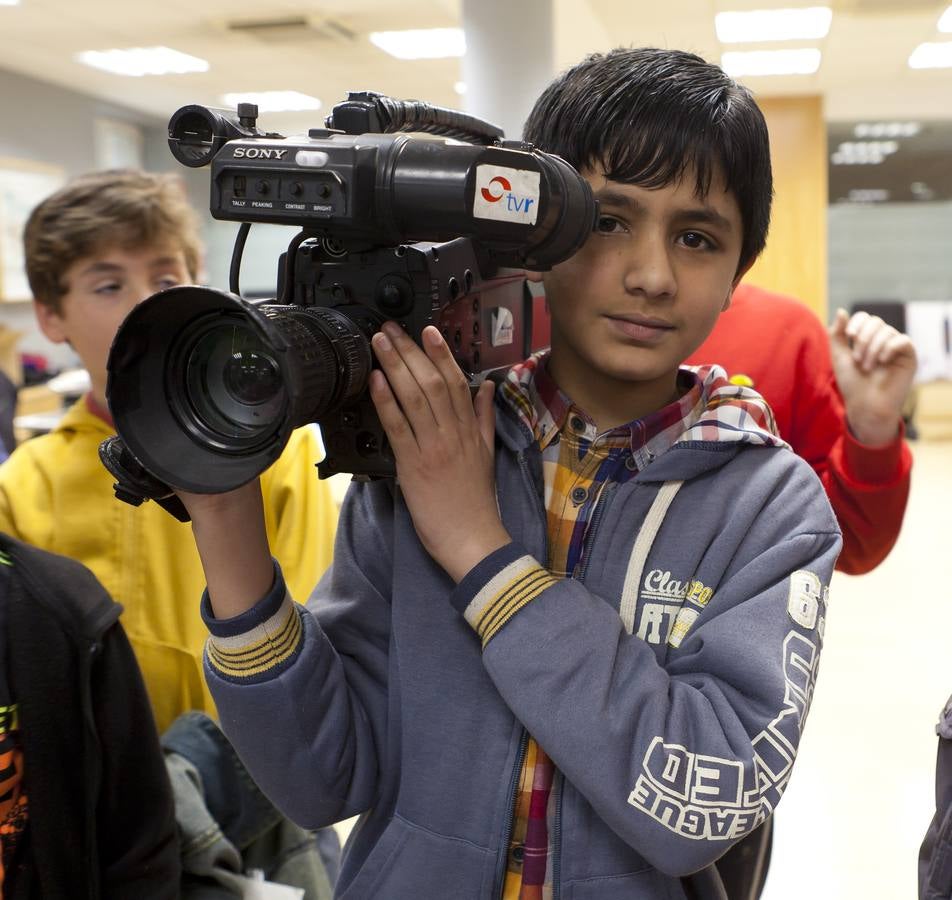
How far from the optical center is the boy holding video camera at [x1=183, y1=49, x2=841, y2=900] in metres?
0.73

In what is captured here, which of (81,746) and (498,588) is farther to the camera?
(81,746)

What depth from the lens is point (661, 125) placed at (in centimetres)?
82

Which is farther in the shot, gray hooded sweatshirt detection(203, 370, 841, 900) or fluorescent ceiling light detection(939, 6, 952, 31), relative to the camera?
fluorescent ceiling light detection(939, 6, 952, 31)

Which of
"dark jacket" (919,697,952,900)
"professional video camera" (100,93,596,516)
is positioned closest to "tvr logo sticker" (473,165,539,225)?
"professional video camera" (100,93,596,516)

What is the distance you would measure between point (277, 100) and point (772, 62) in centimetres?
391

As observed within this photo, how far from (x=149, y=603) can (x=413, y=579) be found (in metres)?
0.68

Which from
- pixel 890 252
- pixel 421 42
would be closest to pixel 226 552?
pixel 421 42

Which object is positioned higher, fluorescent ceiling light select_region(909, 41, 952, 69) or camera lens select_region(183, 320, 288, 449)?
fluorescent ceiling light select_region(909, 41, 952, 69)

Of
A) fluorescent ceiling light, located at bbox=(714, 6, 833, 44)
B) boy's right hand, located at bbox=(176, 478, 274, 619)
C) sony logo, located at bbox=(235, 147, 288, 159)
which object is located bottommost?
boy's right hand, located at bbox=(176, 478, 274, 619)

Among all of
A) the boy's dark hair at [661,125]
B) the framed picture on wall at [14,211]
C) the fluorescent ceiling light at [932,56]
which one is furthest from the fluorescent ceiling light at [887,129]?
the boy's dark hair at [661,125]

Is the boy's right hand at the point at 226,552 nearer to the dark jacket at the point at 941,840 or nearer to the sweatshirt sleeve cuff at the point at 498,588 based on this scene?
the sweatshirt sleeve cuff at the point at 498,588

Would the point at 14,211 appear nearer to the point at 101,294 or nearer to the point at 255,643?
the point at 101,294

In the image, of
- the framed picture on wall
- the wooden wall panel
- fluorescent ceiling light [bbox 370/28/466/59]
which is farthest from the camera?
the wooden wall panel

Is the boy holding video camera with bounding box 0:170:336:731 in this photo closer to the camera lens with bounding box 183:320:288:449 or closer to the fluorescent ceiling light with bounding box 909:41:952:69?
the camera lens with bounding box 183:320:288:449
